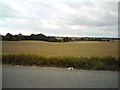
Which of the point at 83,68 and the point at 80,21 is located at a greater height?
the point at 80,21

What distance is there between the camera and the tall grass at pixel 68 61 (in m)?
3.50

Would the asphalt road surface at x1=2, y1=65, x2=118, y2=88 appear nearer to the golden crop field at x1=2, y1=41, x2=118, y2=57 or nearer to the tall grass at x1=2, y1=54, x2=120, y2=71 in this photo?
the tall grass at x1=2, y1=54, x2=120, y2=71

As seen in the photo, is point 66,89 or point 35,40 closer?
point 66,89

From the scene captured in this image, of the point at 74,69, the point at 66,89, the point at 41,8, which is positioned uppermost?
the point at 41,8

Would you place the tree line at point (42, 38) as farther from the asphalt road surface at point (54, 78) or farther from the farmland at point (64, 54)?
the asphalt road surface at point (54, 78)

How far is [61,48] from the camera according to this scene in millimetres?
3537

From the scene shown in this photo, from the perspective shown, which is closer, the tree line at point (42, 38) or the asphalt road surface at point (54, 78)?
the asphalt road surface at point (54, 78)

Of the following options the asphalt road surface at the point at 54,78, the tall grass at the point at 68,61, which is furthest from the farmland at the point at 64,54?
the asphalt road surface at the point at 54,78

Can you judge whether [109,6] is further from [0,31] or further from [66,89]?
[0,31]

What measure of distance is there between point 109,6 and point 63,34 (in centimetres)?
85

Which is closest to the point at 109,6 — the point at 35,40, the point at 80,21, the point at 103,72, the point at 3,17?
the point at 80,21

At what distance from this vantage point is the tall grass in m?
3.50

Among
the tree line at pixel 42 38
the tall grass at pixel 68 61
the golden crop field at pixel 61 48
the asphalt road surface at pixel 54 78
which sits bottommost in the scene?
the asphalt road surface at pixel 54 78

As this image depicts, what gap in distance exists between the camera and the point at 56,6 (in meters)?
3.41
